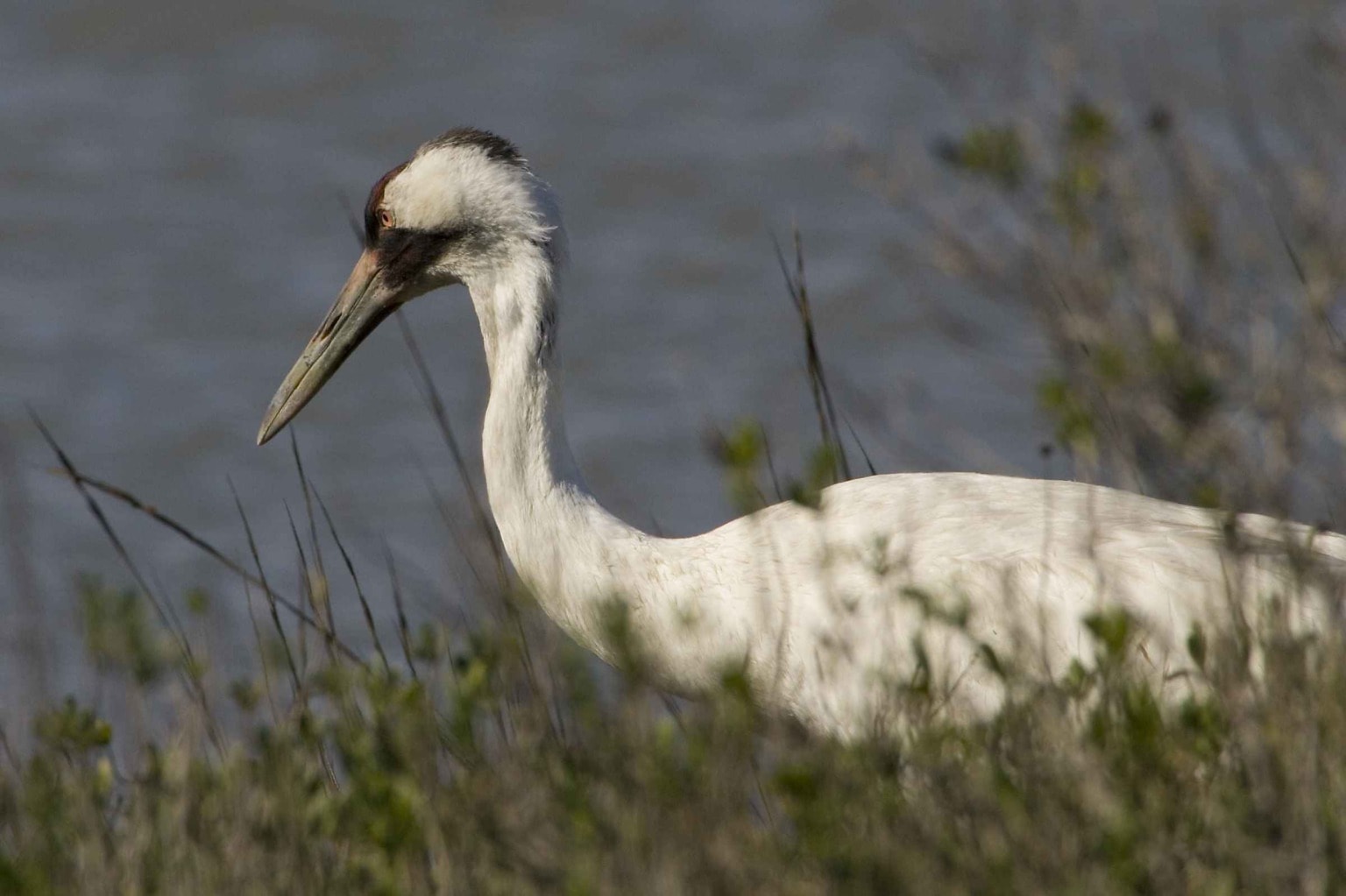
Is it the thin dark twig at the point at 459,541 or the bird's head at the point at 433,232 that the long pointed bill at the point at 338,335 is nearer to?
the bird's head at the point at 433,232

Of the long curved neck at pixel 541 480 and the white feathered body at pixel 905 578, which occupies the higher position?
the long curved neck at pixel 541 480

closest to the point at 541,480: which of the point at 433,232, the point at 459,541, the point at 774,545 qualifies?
the point at 774,545

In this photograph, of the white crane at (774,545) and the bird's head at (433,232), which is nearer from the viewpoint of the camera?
the white crane at (774,545)

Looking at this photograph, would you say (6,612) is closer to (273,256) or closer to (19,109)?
(273,256)

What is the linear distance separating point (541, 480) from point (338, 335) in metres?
0.94

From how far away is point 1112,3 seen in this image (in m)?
13.4

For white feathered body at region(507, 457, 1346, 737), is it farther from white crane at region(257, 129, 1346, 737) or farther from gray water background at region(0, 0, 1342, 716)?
gray water background at region(0, 0, 1342, 716)

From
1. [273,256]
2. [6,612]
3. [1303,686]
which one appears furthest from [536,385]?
Result: [273,256]

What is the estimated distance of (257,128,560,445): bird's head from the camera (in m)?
5.05

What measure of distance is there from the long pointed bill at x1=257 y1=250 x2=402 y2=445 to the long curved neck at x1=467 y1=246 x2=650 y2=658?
0.49 m

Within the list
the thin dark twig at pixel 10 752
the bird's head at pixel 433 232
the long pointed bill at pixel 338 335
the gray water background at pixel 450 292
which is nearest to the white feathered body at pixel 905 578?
the bird's head at pixel 433 232

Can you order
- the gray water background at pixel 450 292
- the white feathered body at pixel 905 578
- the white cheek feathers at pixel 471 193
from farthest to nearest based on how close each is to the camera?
the gray water background at pixel 450 292, the white cheek feathers at pixel 471 193, the white feathered body at pixel 905 578

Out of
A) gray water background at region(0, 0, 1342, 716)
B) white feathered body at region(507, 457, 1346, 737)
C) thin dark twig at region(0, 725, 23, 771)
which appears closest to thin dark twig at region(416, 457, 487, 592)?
white feathered body at region(507, 457, 1346, 737)

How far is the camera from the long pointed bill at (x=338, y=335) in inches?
212
